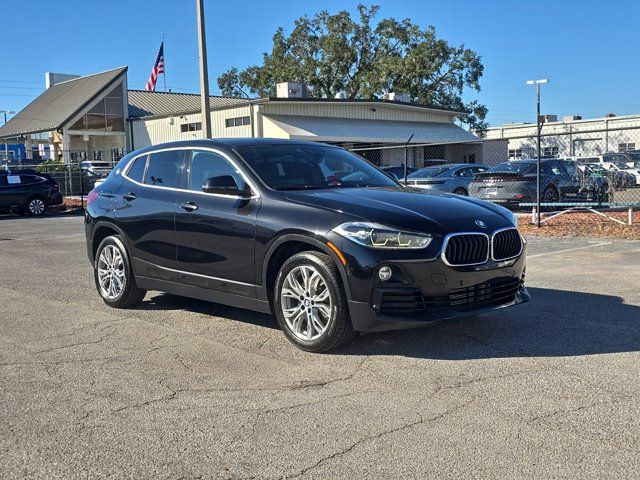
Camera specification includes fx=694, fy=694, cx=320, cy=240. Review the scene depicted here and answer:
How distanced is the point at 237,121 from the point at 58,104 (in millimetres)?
16431

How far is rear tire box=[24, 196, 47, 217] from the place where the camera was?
24.3 m

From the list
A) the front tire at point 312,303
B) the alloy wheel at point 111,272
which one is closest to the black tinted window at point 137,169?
the alloy wheel at point 111,272

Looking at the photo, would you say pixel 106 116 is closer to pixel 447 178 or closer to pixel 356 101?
pixel 356 101

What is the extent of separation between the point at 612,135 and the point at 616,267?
4655 cm

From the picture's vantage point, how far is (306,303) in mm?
5453

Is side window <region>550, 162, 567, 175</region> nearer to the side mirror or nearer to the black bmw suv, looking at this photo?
the black bmw suv

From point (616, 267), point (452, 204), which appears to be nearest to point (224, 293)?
point (452, 204)

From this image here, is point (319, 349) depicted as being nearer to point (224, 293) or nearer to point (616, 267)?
point (224, 293)

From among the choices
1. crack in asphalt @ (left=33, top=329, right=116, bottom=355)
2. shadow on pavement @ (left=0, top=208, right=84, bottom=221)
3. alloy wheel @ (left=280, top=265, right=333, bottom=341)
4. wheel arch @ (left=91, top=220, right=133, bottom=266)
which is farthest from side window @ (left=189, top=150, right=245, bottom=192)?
shadow on pavement @ (left=0, top=208, right=84, bottom=221)

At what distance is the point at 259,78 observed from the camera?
64125 millimetres

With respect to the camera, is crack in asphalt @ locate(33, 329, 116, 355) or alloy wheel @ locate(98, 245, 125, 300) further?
alloy wheel @ locate(98, 245, 125, 300)

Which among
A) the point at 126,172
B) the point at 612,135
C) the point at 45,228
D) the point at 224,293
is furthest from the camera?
the point at 612,135

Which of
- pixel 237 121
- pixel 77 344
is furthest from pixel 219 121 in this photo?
pixel 77 344

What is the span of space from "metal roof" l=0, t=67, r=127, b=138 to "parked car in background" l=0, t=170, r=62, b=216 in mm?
18880
